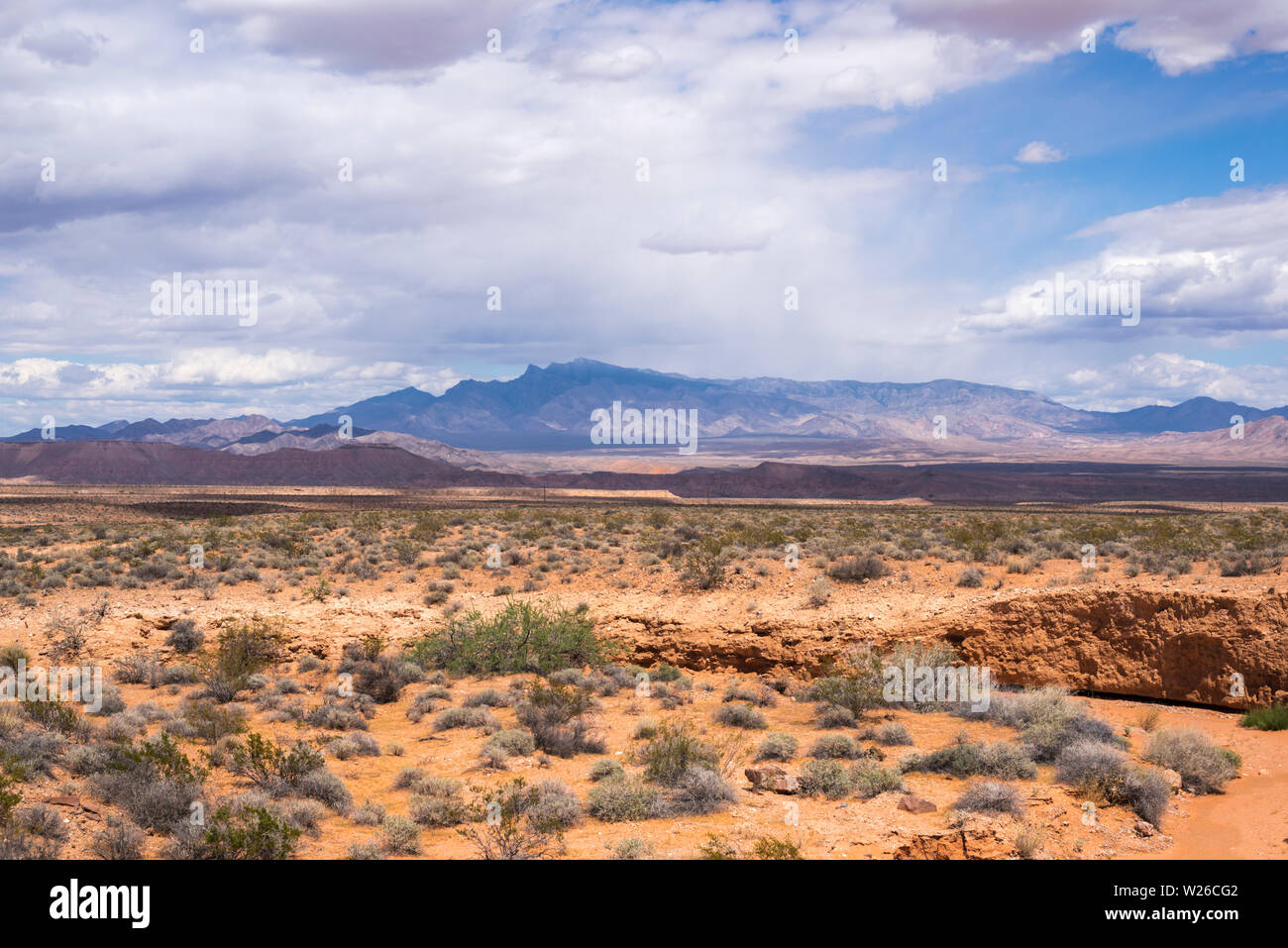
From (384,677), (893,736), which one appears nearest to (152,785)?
(384,677)

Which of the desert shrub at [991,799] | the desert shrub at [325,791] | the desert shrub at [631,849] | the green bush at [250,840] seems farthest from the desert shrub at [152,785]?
the desert shrub at [991,799]

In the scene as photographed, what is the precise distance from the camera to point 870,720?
11.8 m

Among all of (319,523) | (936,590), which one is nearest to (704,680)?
(936,590)

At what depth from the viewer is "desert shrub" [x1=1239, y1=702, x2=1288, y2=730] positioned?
10.6 meters

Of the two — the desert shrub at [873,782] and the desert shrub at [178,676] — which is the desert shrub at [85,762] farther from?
the desert shrub at [873,782]

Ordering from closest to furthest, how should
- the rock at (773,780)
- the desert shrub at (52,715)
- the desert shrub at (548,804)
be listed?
the desert shrub at (548,804) < the rock at (773,780) < the desert shrub at (52,715)

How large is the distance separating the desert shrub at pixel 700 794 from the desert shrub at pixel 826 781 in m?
0.89

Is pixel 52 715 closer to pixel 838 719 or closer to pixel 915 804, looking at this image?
pixel 915 804

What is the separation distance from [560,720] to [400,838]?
394cm

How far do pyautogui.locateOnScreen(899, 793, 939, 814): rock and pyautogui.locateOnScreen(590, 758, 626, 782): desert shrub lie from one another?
121 inches

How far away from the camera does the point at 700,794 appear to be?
28.0ft

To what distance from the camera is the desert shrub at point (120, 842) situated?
661 cm

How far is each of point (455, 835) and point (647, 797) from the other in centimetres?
198

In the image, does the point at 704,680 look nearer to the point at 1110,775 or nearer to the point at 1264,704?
the point at 1110,775
